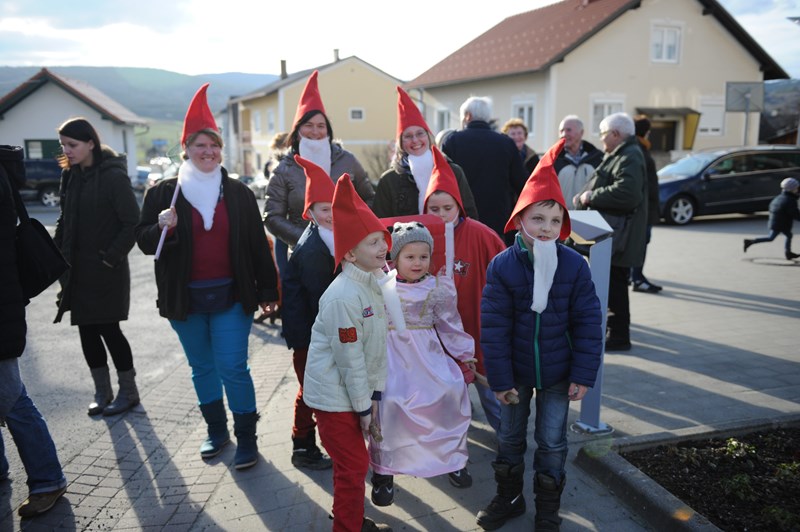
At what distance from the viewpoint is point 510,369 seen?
3139 millimetres

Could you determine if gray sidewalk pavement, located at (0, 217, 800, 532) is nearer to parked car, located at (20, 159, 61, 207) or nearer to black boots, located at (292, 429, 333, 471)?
black boots, located at (292, 429, 333, 471)

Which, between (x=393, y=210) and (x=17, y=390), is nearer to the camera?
(x=17, y=390)

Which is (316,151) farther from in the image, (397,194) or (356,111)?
(356,111)

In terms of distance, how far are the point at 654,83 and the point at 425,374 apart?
26608 millimetres

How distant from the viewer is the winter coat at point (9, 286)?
10.7ft

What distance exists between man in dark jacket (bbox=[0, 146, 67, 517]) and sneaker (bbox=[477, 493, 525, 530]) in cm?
244

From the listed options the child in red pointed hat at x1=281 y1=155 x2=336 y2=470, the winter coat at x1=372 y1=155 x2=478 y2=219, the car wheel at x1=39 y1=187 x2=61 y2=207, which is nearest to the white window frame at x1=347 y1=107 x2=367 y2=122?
the car wheel at x1=39 y1=187 x2=61 y2=207

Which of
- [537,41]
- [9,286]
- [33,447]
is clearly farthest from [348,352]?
[537,41]

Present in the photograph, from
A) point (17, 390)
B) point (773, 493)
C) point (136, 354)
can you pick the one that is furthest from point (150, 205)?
point (773, 493)

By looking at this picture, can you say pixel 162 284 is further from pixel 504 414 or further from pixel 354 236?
pixel 504 414

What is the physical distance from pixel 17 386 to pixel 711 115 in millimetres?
29253

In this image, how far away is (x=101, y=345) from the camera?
479 centimetres

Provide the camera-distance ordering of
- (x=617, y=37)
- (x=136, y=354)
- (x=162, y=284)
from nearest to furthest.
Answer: (x=162, y=284), (x=136, y=354), (x=617, y=37)

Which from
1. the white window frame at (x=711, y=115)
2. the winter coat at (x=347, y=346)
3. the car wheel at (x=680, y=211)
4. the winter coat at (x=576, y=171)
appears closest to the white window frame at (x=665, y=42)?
the white window frame at (x=711, y=115)
